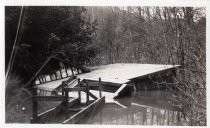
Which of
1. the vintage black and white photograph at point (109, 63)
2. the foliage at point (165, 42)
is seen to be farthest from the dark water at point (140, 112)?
the foliage at point (165, 42)

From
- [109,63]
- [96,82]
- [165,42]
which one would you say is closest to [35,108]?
[96,82]

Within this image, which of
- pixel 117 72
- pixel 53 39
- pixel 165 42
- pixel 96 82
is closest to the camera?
pixel 165 42

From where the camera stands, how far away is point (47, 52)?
3221 millimetres

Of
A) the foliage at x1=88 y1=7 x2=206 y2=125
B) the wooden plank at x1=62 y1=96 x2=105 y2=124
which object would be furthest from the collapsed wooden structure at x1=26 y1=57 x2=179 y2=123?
the foliage at x1=88 y1=7 x2=206 y2=125

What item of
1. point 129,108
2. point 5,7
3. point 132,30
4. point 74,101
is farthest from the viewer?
point 74,101

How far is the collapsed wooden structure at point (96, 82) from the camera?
324cm

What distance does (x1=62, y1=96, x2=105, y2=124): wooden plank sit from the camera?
293cm

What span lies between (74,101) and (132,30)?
1016 mm

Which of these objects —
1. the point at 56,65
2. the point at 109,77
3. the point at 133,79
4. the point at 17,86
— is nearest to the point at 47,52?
the point at 56,65

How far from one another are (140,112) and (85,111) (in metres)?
0.47

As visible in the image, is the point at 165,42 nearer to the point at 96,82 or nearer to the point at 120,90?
the point at 120,90

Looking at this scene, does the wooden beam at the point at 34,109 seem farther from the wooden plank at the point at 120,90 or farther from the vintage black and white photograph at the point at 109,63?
the wooden plank at the point at 120,90

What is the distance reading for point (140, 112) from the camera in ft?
10.8

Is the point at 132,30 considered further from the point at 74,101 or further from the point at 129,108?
the point at 74,101
